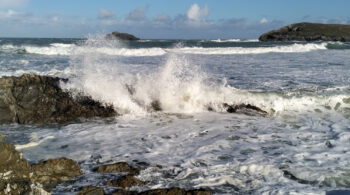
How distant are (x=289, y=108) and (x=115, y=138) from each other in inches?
165

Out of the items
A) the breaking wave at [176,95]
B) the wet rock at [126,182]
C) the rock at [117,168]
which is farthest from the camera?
the breaking wave at [176,95]

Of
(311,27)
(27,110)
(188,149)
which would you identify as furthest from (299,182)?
(311,27)

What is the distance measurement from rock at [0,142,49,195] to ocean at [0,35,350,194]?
0.45 metres

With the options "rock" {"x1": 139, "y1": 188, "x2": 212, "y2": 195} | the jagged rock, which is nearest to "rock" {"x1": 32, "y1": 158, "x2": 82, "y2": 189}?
the jagged rock

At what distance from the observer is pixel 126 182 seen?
3447 mm

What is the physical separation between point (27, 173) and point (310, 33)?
200 feet

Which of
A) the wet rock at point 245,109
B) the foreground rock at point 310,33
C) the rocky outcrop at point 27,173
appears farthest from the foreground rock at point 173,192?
the foreground rock at point 310,33

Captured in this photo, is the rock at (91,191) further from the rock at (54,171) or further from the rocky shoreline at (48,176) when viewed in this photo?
the rock at (54,171)

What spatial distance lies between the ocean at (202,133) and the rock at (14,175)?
1.49ft

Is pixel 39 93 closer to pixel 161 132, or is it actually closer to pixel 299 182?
pixel 161 132

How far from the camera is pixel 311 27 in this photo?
198 ft

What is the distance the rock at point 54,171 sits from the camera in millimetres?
3508

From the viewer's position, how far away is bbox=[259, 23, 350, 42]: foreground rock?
55.0 m

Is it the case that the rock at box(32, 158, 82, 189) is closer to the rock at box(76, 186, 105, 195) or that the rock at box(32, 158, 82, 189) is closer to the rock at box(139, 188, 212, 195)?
the rock at box(76, 186, 105, 195)
